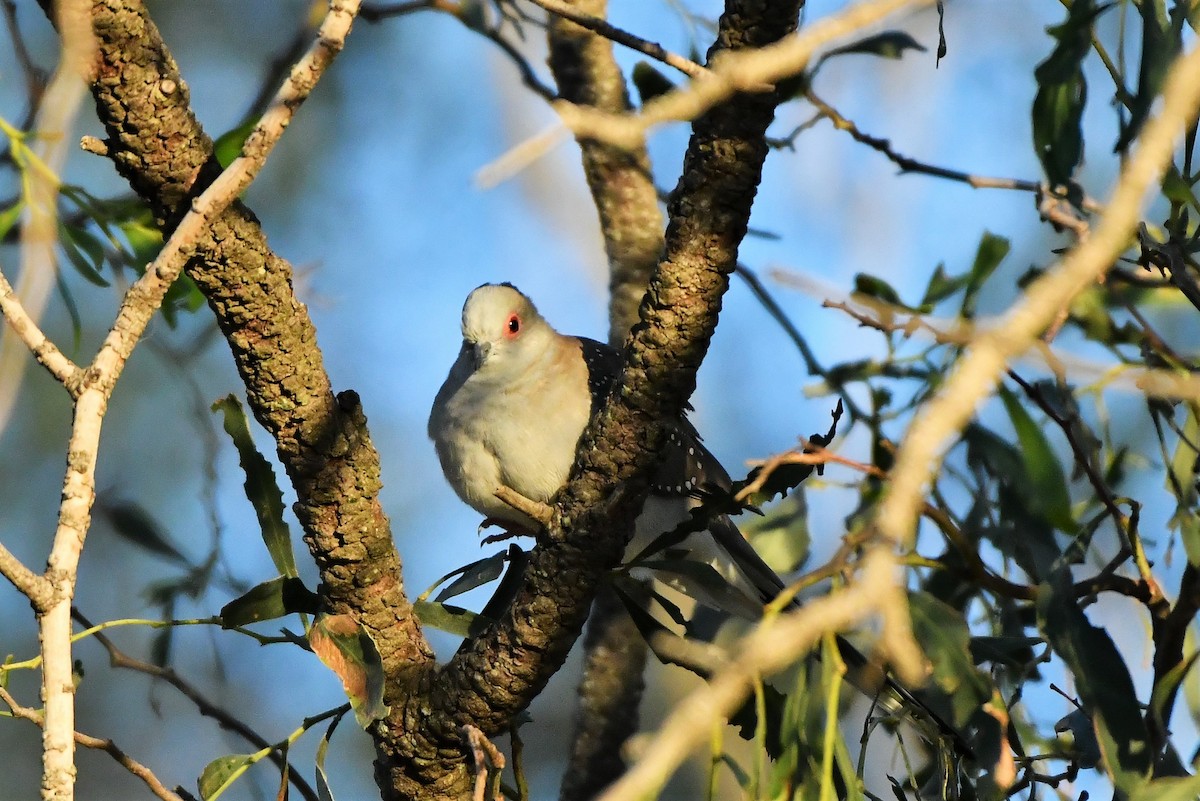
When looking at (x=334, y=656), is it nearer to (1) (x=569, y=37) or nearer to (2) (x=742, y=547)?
(2) (x=742, y=547)

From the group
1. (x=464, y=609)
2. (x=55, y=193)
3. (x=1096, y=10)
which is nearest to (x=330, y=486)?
(x=464, y=609)

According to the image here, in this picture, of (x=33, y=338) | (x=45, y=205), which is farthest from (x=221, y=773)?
(x=45, y=205)

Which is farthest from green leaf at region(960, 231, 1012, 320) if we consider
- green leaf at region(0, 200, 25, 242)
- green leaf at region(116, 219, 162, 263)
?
green leaf at region(0, 200, 25, 242)

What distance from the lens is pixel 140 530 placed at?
2443 millimetres

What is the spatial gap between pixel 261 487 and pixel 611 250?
1584 mm

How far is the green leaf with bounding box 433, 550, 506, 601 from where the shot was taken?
2.40 metres

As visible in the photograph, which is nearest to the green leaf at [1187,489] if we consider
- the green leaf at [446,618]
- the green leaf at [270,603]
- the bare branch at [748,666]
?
the bare branch at [748,666]

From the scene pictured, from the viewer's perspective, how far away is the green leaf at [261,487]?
201 centimetres

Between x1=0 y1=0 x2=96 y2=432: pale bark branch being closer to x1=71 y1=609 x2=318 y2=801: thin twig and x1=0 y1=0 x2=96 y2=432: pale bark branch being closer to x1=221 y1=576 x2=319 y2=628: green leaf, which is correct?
x1=221 y1=576 x2=319 y2=628: green leaf

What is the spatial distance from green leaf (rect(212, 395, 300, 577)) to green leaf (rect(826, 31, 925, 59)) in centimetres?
146

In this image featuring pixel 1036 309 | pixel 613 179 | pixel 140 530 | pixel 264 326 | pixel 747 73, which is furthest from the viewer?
pixel 613 179

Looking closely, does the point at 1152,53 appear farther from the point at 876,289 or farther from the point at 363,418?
the point at 363,418

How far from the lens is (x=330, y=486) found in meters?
1.91

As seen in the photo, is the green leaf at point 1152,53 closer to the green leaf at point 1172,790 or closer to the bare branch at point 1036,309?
the bare branch at point 1036,309
